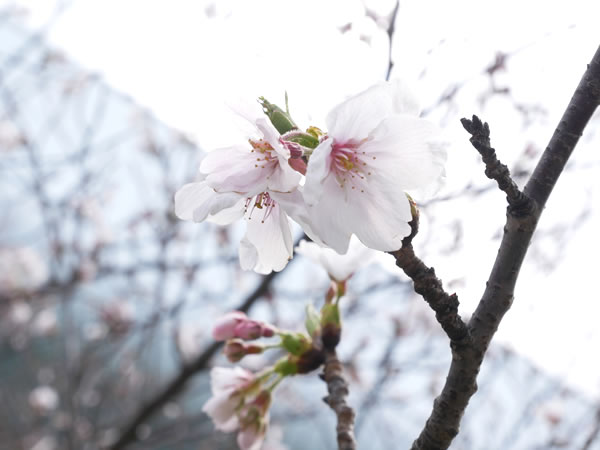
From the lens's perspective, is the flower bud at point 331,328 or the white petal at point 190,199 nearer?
the white petal at point 190,199

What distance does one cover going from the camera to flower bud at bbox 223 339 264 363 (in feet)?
2.98

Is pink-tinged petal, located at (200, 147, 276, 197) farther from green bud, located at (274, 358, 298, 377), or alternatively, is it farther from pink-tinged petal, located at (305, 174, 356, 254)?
green bud, located at (274, 358, 298, 377)

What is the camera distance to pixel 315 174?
0.46 m

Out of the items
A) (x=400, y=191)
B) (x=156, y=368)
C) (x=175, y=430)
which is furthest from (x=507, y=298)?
(x=156, y=368)

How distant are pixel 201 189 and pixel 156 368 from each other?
379 cm

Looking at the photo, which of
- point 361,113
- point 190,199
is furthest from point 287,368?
point 361,113

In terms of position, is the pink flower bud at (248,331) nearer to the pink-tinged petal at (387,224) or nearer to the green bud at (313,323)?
the green bud at (313,323)

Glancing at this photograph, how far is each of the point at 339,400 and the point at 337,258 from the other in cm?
25

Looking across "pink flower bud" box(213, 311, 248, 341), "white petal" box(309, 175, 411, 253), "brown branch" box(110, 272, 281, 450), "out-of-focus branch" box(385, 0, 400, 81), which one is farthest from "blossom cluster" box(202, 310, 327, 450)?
"brown branch" box(110, 272, 281, 450)

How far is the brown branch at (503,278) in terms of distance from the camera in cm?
56

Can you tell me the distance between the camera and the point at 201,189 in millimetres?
591

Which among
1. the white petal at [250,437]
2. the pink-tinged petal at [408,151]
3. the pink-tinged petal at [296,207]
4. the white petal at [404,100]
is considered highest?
the white petal at [404,100]

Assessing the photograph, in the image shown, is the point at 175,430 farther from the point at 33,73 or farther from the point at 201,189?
the point at 201,189

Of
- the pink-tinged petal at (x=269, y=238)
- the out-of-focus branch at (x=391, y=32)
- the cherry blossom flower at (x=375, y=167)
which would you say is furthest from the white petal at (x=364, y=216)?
the out-of-focus branch at (x=391, y=32)
